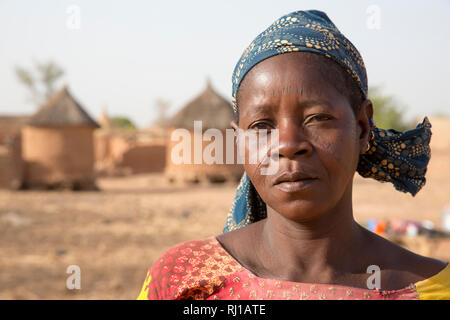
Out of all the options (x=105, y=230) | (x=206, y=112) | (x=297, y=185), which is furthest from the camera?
(x=206, y=112)

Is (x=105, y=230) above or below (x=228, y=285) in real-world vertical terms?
below

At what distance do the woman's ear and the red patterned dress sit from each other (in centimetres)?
49

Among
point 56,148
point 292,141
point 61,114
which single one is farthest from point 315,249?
point 61,114

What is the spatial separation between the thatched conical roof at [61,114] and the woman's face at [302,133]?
14.9 metres

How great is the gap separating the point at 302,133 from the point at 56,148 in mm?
15324

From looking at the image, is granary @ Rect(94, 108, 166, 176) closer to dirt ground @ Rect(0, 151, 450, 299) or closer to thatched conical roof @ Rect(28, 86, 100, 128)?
thatched conical roof @ Rect(28, 86, 100, 128)

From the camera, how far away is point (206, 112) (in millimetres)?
19297

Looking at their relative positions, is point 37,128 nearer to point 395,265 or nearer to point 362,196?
point 362,196

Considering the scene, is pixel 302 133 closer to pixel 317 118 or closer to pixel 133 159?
pixel 317 118

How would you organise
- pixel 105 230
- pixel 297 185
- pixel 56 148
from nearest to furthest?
1. pixel 297 185
2. pixel 105 230
3. pixel 56 148

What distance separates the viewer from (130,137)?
29.8 m

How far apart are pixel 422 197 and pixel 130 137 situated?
2007cm

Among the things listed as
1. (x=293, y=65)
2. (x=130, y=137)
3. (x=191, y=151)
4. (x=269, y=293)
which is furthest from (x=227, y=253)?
(x=130, y=137)

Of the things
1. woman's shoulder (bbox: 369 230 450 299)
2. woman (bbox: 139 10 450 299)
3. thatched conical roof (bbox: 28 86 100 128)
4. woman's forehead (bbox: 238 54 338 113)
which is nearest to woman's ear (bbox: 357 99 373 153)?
woman (bbox: 139 10 450 299)
